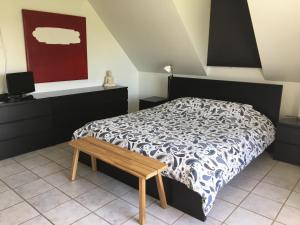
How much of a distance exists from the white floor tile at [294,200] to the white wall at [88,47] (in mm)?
3371

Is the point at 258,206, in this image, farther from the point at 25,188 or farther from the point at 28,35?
the point at 28,35

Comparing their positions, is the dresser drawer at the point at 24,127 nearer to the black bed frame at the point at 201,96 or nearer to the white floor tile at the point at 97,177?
the black bed frame at the point at 201,96

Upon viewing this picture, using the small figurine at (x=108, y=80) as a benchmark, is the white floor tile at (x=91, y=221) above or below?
below

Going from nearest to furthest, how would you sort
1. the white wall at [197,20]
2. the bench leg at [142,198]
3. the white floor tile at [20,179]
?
the bench leg at [142,198] → the white floor tile at [20,179] → the white wall at [197,20]

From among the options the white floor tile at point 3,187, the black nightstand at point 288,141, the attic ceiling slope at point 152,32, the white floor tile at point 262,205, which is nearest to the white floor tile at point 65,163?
the white floor tile at point 3,187

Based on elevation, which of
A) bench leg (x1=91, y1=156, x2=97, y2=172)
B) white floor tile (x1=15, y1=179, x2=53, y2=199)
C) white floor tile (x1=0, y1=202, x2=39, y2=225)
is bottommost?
white floor tile (x1=0, y1=202, x2=39, y2=225)

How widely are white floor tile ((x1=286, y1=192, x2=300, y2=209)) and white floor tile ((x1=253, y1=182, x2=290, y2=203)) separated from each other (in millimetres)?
43

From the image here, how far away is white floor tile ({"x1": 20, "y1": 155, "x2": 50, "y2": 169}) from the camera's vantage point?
3.08m

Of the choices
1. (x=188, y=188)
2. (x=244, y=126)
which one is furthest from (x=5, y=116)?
(x=244, y=126)

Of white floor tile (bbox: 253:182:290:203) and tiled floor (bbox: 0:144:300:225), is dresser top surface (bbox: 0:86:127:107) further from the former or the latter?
white floor tile (bbox: 253:182:290:203)

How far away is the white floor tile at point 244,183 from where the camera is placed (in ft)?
8.76

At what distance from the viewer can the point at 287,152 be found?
3.22 m

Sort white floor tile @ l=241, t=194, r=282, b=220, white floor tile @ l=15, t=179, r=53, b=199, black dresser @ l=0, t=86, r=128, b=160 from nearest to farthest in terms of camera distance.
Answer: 1. white floor tile @ l=241, t=194, r=282, b=220
2. white floor tile @ l=15, t=179, r=53, b=199
3. black dresser @ l=0, t=86, r=128, b=160

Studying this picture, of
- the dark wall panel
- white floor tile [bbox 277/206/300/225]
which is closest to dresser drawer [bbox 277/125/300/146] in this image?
the dark wall panel
